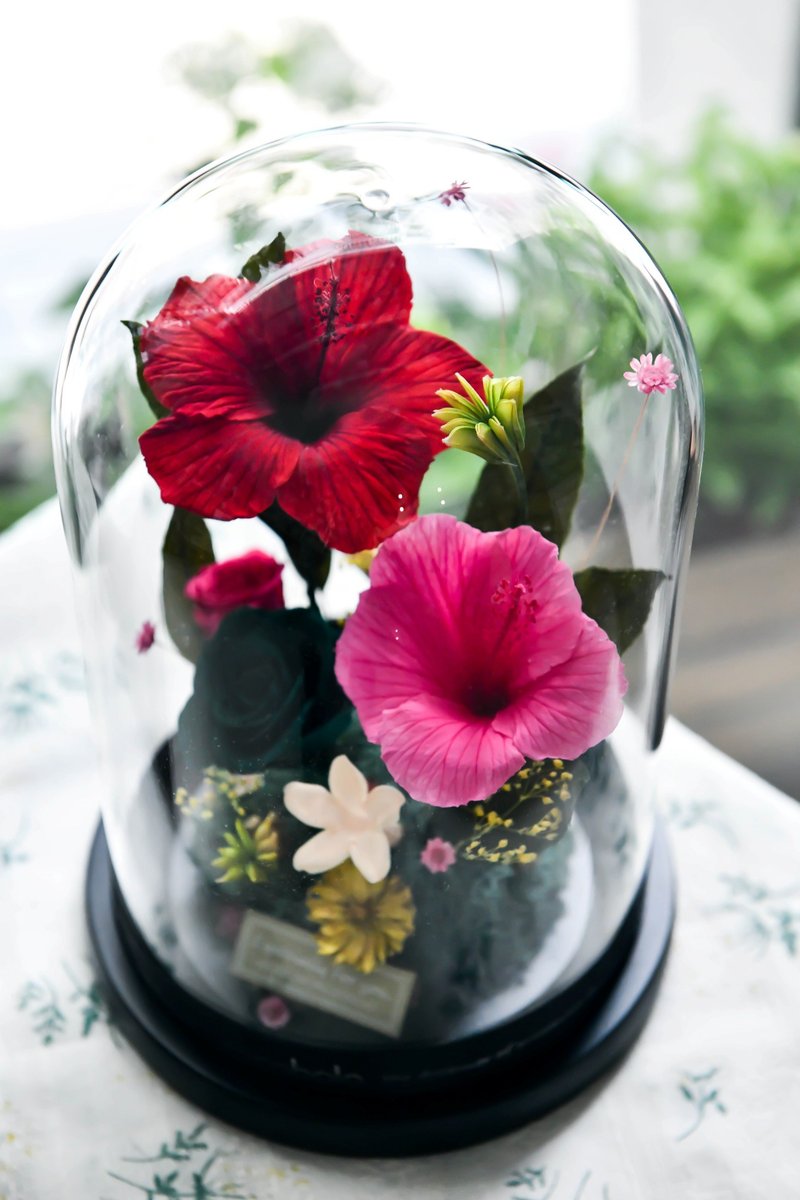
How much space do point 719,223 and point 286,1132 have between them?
106 cm

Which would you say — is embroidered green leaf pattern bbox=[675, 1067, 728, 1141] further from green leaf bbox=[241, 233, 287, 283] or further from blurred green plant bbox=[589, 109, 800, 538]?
blurred green plant bbox=[589, 109, 800, 538]

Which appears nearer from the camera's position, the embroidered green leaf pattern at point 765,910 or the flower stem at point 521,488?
the flower stem at point 521,488

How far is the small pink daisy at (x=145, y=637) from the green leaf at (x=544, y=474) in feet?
0.52

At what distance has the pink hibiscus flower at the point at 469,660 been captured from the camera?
1.29 feet

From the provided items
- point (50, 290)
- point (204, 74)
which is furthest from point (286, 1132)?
point (50, 290)

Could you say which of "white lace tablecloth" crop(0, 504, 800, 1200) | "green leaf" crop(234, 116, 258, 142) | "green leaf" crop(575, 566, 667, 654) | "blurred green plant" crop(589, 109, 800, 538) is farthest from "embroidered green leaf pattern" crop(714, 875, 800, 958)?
"green leaf" crop(234, 116, 258, 142)

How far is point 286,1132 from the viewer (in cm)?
47

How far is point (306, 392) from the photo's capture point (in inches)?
16.9

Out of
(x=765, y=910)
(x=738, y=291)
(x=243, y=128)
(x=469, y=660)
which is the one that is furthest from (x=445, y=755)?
(x=738, y=291)

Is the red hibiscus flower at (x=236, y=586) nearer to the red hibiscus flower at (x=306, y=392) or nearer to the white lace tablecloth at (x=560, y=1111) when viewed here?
the red hibiscus flower at (x=306, y=392)

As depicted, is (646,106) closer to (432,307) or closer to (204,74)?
(204,74)

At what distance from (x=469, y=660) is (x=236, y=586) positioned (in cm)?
11

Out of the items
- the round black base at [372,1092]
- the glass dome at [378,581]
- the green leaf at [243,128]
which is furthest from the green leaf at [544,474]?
the green leaf at [243,128]

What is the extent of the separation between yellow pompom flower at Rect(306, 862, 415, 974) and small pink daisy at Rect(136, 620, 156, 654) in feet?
0.44
